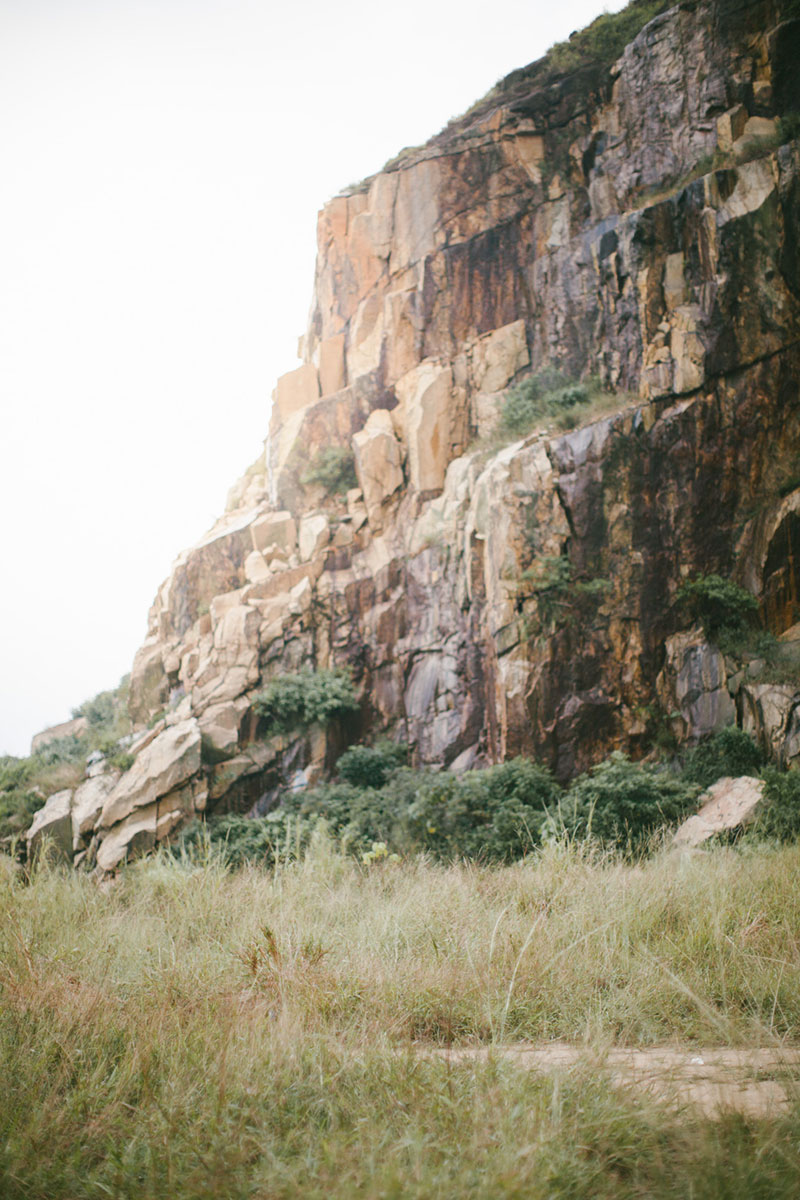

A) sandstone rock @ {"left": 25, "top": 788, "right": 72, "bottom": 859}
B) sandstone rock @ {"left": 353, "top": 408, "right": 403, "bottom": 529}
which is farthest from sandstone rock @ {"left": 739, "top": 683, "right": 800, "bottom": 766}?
sandstone rock @ {"left": 25, "top": 788, "right": 72, "bottom": 859}

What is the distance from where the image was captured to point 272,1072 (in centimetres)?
239

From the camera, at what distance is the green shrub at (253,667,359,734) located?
1148 cm

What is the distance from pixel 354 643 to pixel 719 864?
8.49 m

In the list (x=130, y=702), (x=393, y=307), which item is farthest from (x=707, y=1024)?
(x=393, y=307)

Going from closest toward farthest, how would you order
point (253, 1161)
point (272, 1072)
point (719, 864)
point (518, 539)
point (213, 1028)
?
point (253, 1161) → point (272, 1072) → point (213, 1028) → point (719, 864) → point (518, 539)

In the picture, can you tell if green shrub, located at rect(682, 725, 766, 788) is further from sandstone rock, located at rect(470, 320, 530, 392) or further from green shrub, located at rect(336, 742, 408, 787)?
sandstone rock, located at rect(470, 320, 530, 392)

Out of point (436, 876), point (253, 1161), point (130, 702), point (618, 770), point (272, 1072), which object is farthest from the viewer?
point (130, 702)

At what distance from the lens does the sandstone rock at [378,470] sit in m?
14.2

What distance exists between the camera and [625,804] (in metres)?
7.17

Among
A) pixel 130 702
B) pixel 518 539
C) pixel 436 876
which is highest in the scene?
pixel 518 539

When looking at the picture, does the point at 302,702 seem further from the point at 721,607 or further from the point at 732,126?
the point at 732,126

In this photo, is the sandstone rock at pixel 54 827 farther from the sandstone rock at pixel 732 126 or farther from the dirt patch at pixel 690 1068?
the sandstone rock at pixel 732 126

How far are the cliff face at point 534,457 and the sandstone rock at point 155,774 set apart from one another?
0.14ft

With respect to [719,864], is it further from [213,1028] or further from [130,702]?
[130,702]
